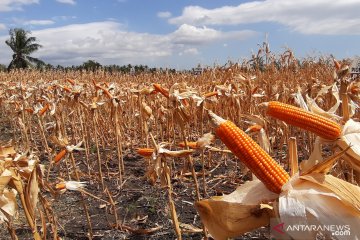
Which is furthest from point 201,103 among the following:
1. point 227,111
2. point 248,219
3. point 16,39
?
point 16,39

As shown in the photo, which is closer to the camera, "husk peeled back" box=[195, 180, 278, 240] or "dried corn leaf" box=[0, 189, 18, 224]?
"husk peeled back" box=[195, 180, 278, 240]

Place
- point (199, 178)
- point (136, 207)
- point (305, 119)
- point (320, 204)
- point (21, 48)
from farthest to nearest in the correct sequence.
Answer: point (21, 48)
point (199, 178)
point (136, 207)
point (305, 119)
point (320, 204)

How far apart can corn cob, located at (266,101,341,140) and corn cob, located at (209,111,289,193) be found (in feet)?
1.40

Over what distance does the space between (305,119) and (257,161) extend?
0.49m

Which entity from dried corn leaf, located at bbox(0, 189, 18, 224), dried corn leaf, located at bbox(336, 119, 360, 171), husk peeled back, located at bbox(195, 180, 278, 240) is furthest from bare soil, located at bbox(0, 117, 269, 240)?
husk peeled back, located at bbox(195, 180, 278, 240)

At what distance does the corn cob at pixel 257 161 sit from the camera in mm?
1588

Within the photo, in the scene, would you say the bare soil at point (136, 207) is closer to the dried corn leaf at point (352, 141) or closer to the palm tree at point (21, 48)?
the dried corn leaf at point (352, 141)

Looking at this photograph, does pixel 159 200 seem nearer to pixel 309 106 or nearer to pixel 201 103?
pixel 201 103

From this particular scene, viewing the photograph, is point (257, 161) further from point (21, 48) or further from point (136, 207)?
point (21, 48)

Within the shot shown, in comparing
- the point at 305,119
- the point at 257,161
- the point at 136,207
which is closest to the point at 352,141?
the point at 305,119

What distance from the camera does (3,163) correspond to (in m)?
2.20

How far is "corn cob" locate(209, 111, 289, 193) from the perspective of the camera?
1588mm

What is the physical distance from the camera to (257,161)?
160 cm

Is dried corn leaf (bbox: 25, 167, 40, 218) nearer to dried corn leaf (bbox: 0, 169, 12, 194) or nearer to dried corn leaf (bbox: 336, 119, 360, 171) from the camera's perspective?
dried corn leaf (bbox: 0, 169, 12, 194)
